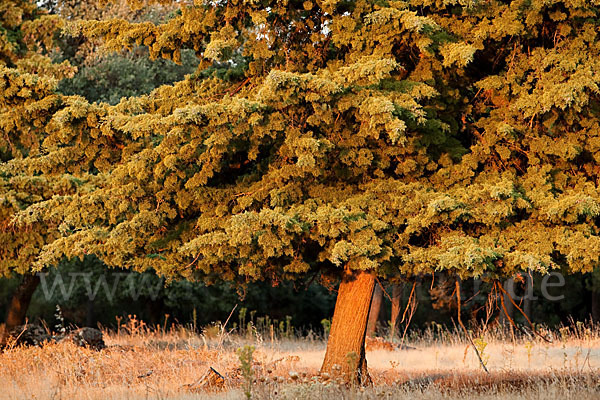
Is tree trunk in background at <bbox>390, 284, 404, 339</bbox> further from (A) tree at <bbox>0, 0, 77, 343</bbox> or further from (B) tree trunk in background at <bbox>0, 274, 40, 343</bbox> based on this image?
(A) tree at <bbox>0, 0, 77, 343</bbox>

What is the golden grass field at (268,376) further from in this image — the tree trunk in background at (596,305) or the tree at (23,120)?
the tree trunk in background at (596,305)

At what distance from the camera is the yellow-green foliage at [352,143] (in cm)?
759

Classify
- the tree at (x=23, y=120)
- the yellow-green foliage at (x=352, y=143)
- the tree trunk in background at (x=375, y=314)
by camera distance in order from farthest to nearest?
the tree trunk in background at (x=375, y=314), the tree at (x=23, y=120), the yellow-green foliage at (x=352, y=143)

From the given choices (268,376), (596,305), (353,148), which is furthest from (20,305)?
(596,305)

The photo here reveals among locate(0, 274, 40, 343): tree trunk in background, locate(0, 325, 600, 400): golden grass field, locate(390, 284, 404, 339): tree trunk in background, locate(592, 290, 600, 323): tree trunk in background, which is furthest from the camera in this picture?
locate(592, 290, 600, 323): tree trunk in background

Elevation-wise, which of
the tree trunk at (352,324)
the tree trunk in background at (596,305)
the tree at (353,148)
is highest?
the tree at (353,148)

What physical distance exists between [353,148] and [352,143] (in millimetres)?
109

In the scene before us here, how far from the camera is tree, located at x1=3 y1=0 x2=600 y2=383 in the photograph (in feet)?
24.9

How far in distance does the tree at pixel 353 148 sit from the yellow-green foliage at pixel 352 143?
0.09 ft

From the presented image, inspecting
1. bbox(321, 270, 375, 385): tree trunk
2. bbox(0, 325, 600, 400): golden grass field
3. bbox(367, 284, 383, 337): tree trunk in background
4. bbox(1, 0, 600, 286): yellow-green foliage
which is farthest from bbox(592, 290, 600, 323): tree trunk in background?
bbox(321, 270, 375, 385): tree trunk

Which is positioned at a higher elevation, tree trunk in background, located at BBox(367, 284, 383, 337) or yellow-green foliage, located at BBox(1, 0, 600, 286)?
yellow-green foliage, located at BBox(1, 0, 600, 286)

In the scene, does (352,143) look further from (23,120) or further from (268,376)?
(23,120)

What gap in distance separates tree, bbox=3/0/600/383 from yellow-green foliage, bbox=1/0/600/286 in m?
0.03

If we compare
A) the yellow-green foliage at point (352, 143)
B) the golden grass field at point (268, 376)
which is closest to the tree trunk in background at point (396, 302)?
the golden grass field at point (268, 376)
